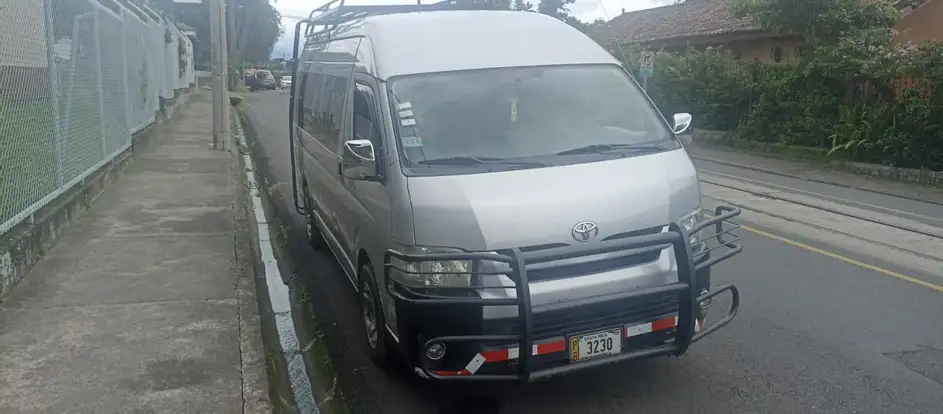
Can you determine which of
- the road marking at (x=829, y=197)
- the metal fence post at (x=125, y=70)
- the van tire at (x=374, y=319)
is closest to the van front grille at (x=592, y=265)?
the van tire at (x=374, y=319)

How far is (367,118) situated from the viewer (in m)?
5.55

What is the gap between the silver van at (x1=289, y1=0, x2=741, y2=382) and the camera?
4.32m

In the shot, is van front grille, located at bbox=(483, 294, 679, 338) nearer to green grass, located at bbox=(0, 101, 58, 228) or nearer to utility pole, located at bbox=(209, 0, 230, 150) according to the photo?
green grass, located at bbox=(0, 101, 58, 228)

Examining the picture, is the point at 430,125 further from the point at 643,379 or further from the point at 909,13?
the point at 909,13

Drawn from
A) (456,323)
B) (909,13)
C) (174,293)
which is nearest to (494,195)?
(456,323)

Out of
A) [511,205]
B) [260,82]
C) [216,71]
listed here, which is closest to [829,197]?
[511,205]

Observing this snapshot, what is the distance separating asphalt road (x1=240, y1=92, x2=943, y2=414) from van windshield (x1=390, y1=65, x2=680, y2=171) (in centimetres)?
134

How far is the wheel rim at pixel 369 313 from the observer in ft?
17.3

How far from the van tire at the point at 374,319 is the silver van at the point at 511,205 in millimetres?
18

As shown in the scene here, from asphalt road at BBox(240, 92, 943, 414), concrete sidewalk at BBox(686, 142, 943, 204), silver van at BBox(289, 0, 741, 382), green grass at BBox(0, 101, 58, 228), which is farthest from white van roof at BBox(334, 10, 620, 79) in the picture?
concrete sidewalk at BBox(686, 142, 943, 204)

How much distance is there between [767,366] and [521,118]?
2146mm

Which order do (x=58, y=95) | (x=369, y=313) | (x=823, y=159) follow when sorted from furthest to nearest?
(x=823, y=159)
(x=58, y=95)
(x=369, y=313)

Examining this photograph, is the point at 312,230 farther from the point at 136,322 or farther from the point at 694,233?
the point at 694,233

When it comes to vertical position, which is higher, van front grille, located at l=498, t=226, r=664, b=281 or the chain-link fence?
the chain-link fence
